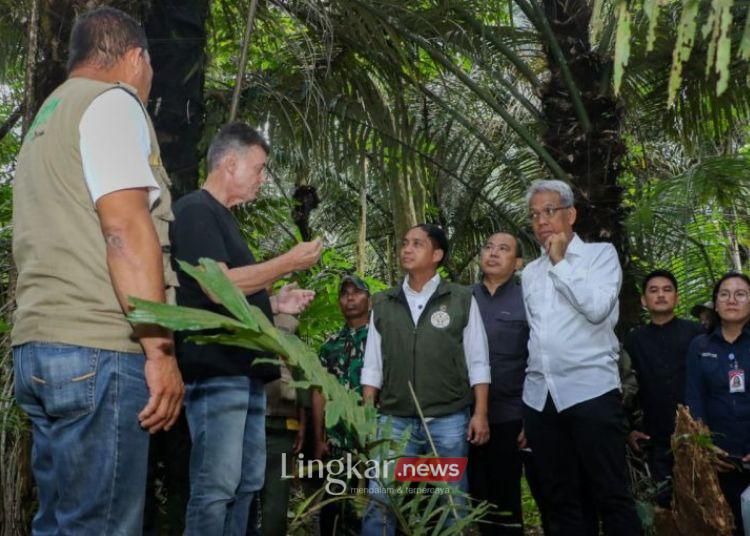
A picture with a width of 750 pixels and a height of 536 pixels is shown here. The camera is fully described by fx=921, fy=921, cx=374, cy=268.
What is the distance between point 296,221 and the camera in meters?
9.65

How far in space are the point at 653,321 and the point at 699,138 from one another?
10.5ft

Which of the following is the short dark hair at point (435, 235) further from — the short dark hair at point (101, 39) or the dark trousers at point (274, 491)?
the short dark hair at point (101, 39)

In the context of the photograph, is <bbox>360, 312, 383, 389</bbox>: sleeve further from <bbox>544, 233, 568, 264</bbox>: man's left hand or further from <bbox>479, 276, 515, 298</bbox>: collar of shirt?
<bbox>544, 233, 568, 264</bbox>: man's left hand

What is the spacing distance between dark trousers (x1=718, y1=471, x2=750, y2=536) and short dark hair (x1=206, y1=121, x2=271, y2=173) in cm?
313

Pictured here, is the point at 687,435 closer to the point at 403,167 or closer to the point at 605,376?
the point at 605,376

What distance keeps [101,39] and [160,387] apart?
108 cm

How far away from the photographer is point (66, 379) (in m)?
2.47

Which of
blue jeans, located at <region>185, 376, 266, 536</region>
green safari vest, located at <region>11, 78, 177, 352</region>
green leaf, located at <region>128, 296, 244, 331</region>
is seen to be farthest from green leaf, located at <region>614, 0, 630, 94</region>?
blue jeans, located at <region>185, 376, 266, 536</region>

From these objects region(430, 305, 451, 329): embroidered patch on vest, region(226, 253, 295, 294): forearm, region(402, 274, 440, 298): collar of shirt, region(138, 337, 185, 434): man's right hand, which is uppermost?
region(402, 274, 440, 298): collar of shirt

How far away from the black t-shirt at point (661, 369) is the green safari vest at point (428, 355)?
1.35 metres

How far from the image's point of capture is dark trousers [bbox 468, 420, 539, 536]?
5.19m

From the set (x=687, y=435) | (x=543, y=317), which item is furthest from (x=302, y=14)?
(x=687, y=435)

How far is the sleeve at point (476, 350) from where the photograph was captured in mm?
5039

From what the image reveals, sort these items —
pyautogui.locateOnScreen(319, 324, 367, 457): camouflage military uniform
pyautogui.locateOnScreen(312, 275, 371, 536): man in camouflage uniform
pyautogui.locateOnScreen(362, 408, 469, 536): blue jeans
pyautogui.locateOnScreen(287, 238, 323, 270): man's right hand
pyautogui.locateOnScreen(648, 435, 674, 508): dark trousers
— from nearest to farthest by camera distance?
pyautogui.locateOnScreen(287, 238, 323, 270): man's right hand, pyautogui.locateOnScreen(362, 408, 469, 536): blue jeans, pyautogui.locateOnScreen(648, 435, 674, 508): dark trousers, pyautogui.locateOnScreen(312, 275, 371, 536): man in camouflage uniform, pyautogui.locateOnScreen(319, 324, 367, 457): camouflage military uniform
